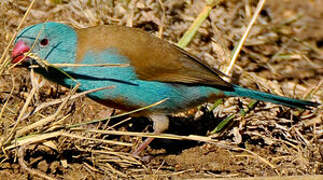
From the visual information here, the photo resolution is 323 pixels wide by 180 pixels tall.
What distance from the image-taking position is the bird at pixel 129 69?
11.2 ft

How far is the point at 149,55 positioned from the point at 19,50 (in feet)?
2.99

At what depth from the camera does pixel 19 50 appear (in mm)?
3338

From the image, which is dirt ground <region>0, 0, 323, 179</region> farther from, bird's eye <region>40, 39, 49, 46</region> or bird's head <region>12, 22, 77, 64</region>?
bird's eye <region>40, 39, 49, 46</region>

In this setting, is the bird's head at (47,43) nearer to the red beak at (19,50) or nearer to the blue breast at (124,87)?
the red beak at (19,50)

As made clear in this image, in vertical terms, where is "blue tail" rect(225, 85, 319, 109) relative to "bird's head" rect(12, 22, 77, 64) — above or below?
below

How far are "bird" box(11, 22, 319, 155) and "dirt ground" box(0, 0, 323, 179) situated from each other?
7.5 inches

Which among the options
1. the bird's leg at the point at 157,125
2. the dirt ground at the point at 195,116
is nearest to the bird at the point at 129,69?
the bird's leg at the point at 157,125

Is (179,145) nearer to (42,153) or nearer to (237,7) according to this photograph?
(42,153)

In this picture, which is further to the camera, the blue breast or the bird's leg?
the bird's leg

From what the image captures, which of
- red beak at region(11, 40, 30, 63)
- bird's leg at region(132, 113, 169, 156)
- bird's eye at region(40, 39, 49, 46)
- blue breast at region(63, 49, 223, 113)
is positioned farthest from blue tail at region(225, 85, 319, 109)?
red beak at region(11, 40, 30, 63)

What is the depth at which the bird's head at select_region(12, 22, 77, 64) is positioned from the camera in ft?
11.0

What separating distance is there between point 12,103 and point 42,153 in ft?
2.25

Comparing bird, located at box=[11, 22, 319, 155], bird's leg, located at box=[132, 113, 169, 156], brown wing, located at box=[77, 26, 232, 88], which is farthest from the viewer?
bird's leg, located at box=[132, 113, 169, 156]

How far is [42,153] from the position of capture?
3.33 meters
